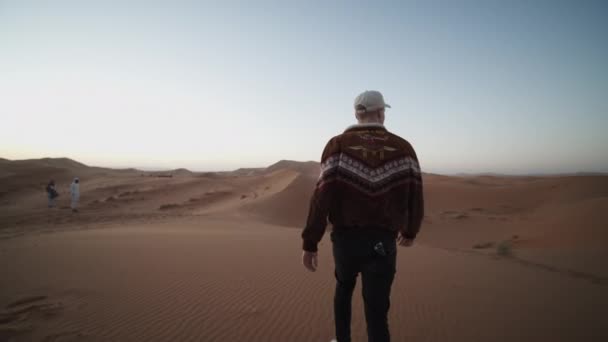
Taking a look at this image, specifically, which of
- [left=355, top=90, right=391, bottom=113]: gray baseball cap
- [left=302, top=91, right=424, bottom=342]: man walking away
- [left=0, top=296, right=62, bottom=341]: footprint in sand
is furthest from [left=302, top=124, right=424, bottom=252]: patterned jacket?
[left=0, top=296, right=62, bottom=341]: footprint in sand

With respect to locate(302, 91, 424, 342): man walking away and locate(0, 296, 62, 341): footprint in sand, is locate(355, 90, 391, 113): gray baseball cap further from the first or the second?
locate(0, 296, 62, 341): footprint in sand

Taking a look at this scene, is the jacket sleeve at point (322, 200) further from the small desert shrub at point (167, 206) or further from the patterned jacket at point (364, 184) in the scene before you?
the small desert shrub at point (167, 206)

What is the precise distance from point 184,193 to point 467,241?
19.2 metres

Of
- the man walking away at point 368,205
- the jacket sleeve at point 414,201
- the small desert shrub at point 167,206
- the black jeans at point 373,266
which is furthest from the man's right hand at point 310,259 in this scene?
the small desert shrub at point 167,206

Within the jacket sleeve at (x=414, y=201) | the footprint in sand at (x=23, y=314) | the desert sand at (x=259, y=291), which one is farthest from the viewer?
the desert sand at (x=259, y=291)

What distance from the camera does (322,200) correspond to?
80.3 inches

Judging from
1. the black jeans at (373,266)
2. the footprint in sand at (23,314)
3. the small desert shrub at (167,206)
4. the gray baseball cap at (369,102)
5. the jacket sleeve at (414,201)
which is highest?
the gray baseball cap at (369,102)

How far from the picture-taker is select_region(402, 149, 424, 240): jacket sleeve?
7.02ft

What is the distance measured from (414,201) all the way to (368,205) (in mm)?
412

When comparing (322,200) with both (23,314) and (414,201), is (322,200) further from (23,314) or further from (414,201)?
(23,314)

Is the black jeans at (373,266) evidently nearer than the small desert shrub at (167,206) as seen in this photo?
Yes

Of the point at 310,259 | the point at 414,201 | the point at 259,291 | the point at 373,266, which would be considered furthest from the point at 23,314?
the point at 414,201

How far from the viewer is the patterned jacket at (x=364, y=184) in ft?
6.58

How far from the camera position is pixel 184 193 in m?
22.6
